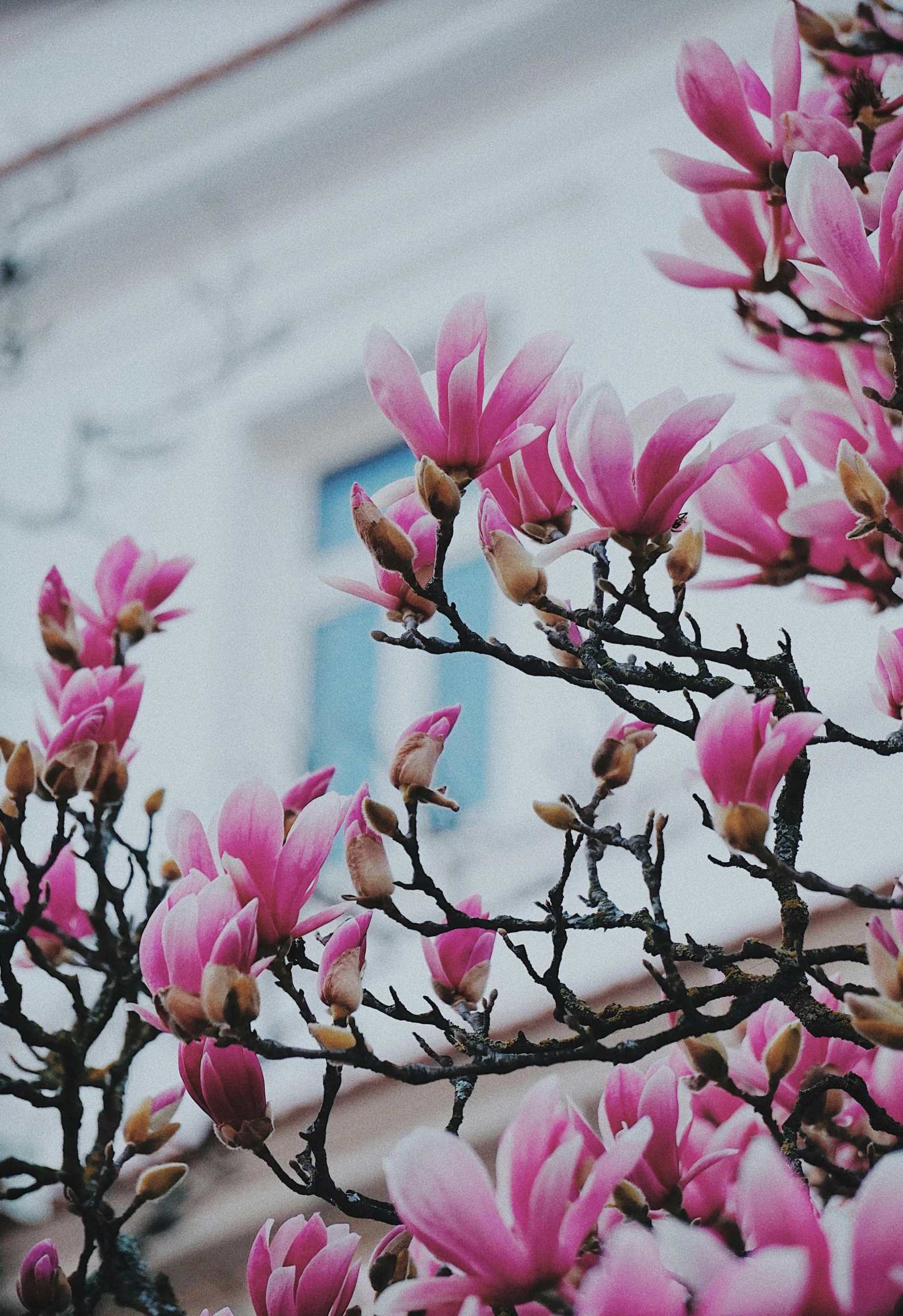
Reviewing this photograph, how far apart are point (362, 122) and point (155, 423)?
1037 mm

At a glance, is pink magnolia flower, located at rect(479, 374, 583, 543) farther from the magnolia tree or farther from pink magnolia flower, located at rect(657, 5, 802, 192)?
pink magnolia flower, located at rect(657, 5, 802, 192)

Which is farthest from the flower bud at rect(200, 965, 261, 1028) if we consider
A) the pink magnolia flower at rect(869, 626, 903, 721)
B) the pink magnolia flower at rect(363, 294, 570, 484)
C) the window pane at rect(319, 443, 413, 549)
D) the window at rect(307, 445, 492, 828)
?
the window pane at rect(319, 443, 413, 549)

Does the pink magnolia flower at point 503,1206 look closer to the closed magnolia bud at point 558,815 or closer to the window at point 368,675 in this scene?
the closed magnolia bud at point 558,815

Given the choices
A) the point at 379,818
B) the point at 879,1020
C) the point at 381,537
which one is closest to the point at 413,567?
the point at 381,537

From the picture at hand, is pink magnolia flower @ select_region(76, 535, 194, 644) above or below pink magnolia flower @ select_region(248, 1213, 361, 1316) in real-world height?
above

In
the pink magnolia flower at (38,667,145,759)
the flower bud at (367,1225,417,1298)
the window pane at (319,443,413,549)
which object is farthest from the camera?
the window pane at (319,443,413,549)

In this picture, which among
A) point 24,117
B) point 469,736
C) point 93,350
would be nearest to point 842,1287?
point 469,736

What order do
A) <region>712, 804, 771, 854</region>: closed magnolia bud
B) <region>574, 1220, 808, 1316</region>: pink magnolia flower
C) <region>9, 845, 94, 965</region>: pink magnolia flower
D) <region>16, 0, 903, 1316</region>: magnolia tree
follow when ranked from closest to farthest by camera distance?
1. <region>574, 1220, 808, 1316</region>: pink magnolia flower
2. <region>16, 0, 903, 1316</region>: magnolia tree
3. <region>712, 804, 771, 854</region>: closed magnolia bud
4. <region>9, 845, 94, 965</region>: pink magnolia flower

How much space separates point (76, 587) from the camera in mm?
3580

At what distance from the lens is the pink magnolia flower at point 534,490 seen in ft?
2.68

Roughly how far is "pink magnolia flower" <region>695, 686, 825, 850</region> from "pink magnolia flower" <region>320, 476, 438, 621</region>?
223 millimetres

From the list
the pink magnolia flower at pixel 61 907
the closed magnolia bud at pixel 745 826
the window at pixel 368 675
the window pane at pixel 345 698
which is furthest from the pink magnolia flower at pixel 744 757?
the window pane at pixel 345 698

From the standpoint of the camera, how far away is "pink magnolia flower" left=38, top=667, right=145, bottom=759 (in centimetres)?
94

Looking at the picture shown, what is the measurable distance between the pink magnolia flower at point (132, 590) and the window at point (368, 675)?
1.50m
